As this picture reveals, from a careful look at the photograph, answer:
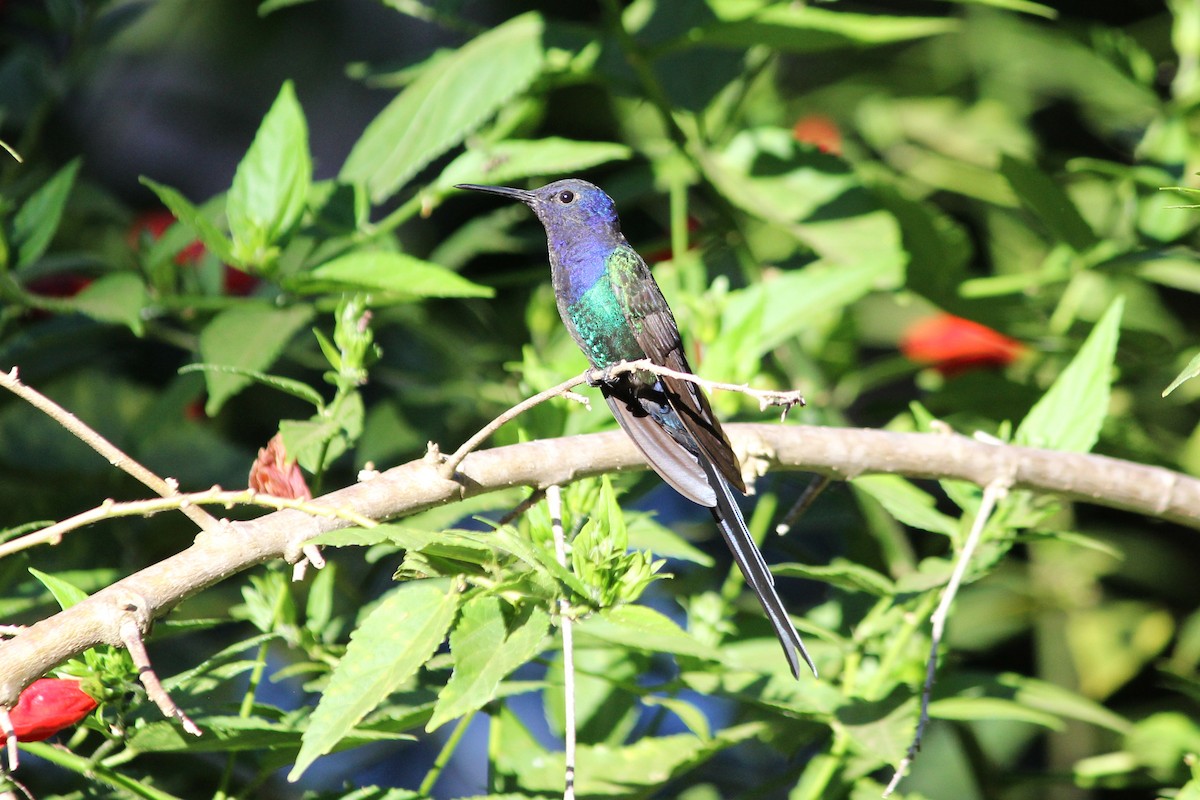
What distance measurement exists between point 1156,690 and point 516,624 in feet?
10.4

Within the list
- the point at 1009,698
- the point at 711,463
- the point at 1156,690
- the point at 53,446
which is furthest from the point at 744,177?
the point at 1156,690

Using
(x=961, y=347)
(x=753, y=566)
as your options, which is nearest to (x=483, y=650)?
(x=753, y=566)

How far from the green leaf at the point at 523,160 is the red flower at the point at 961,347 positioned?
1.11 m

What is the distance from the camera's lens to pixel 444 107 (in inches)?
97.5

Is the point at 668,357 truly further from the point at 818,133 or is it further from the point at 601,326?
the point at 818,133

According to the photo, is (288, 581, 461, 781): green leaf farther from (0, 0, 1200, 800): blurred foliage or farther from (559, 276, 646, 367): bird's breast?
(559, 276, 646, 367): bird's breast

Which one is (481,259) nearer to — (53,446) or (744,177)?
(744,177)

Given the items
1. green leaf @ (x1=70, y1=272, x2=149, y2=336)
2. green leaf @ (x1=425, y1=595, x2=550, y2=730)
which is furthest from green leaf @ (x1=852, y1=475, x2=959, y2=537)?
green leaf @ (x1=70, y1=272, x2=149, y2=336)

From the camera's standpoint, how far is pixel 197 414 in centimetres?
307

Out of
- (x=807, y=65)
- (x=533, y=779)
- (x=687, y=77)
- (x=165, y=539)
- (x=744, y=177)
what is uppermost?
(x=807, y=65)

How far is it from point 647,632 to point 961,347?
1.64m

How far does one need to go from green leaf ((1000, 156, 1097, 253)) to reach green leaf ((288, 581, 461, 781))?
5.35 feet

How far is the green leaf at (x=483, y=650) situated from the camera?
4.56ft

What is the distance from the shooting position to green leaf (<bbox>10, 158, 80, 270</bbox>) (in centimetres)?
225
